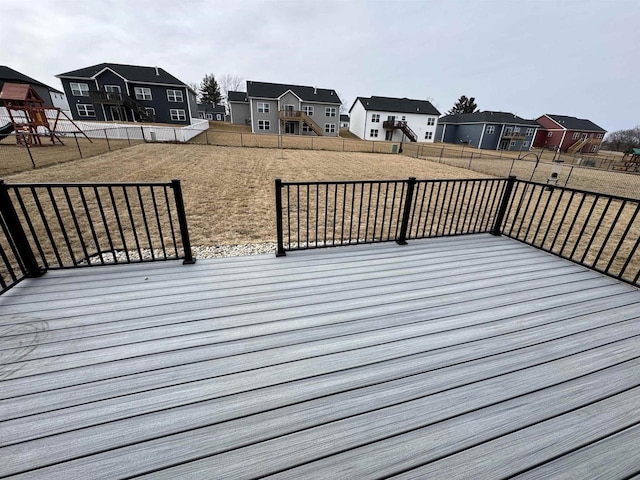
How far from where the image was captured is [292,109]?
97.6 feet

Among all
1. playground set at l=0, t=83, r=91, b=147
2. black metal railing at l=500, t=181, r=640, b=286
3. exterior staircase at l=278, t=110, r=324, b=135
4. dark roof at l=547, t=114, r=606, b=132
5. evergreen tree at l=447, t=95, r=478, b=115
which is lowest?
black metal railing at l=500, t=181, r=640, b=286

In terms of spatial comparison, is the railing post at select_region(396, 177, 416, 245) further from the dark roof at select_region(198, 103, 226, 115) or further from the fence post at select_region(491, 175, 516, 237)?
the dark roof at select_region(198, 103, 226, 115)

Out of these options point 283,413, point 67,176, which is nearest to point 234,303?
point 283,413

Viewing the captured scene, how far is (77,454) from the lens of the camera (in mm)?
1207

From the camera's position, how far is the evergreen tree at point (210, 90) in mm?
47719

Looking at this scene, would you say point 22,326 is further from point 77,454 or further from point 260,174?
point 260,174

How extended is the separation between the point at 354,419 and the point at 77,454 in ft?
4.28

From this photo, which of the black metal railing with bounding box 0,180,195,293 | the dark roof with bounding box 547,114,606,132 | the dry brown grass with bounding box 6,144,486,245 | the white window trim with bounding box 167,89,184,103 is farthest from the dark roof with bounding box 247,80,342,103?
the dark roof with bounding box 547,114,606,132

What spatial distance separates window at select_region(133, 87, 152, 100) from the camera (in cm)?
2723

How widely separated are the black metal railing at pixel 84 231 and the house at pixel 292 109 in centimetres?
2482

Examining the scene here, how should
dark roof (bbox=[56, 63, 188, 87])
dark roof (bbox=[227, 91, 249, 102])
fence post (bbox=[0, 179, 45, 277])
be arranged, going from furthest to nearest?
1. dark roof (bbox=[227, 91, 249, 102])
2. dark roof (bbox=[56, 63, 188, 87])
3. fence post (bbox=[0, 179, 45, 277])

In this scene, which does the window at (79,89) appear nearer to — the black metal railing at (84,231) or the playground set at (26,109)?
the playground set at (26,109)

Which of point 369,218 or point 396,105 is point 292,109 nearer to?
point 396,105

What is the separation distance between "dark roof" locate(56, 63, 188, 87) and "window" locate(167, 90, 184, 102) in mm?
819
